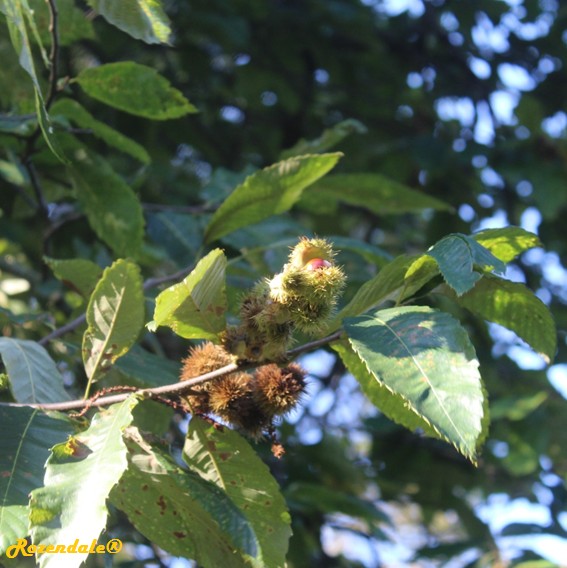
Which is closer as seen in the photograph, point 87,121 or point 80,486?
point 80,486

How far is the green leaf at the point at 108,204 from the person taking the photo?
1.84 m

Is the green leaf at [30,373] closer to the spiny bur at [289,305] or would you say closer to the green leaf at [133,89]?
the spiny bur at [289,305]

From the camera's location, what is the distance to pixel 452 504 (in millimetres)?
3316

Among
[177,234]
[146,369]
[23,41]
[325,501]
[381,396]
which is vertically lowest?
[325,501]

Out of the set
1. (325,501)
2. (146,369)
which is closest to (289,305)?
(146,369)

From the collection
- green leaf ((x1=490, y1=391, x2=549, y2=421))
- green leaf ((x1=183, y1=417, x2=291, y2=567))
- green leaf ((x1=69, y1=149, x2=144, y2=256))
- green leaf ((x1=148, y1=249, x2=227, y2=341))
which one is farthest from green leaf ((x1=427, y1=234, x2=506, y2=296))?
green leaf ((x1=490, y1=391, x2=549, y2=421))

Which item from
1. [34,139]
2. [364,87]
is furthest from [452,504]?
[34,139]

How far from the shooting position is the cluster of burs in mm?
1077

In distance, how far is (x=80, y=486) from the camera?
1020 millimetres

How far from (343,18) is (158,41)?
2139 millimetres

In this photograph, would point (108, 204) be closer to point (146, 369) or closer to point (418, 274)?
point (146, 369)

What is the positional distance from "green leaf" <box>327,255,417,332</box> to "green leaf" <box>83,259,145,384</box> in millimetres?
351

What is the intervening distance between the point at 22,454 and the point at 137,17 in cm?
76

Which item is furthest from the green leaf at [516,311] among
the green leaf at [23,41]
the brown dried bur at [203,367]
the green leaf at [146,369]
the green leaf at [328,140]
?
the green leaf at [328,140]
